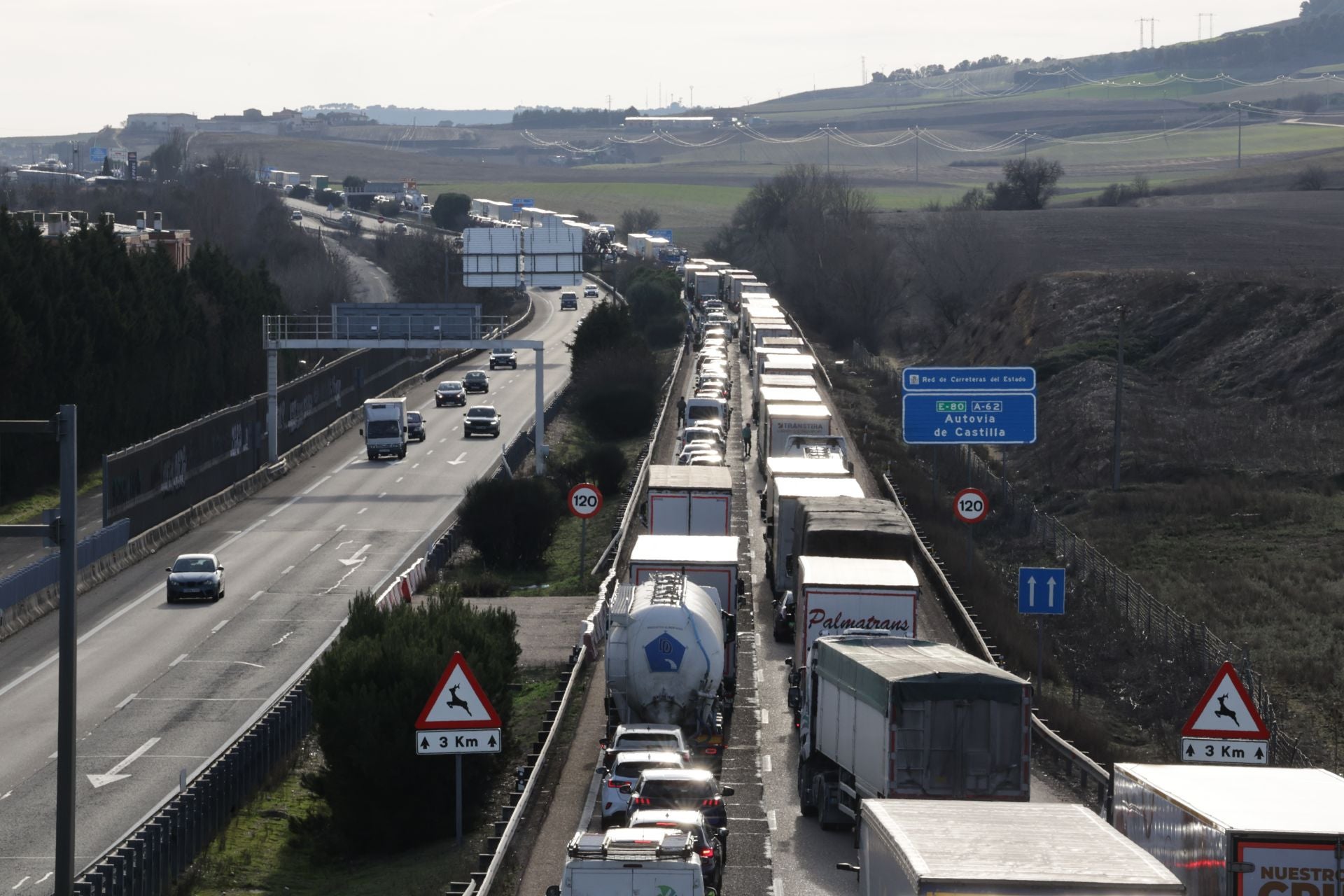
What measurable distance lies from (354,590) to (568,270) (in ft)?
130

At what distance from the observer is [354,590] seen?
152 feet

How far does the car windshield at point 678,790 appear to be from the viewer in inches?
796

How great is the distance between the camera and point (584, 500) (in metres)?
39.3

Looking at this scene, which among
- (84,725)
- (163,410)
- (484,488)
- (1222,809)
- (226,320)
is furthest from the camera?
(226,320)

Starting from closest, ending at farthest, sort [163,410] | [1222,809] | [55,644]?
[1222,809], [55,644], [163,410]

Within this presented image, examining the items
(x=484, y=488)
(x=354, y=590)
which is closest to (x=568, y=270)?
(x=484, y=488)

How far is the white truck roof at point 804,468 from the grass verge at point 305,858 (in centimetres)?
1500

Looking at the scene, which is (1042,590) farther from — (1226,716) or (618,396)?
(618,396)

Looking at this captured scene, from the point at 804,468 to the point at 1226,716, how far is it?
26127 millimetres

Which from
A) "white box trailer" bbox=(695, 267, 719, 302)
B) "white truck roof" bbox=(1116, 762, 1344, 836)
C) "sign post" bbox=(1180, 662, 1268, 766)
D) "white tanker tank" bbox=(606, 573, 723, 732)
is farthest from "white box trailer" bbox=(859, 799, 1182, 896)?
"white box trailer" bbox=(695, 267, 719, 302)

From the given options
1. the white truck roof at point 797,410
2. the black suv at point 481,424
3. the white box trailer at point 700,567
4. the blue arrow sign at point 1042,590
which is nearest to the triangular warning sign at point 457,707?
the white box trailer at point 700,567

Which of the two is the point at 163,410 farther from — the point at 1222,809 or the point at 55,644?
the point at 1222,809

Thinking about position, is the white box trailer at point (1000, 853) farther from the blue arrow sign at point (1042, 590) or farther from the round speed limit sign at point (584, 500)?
the round speed limit sign at point (584, 500)

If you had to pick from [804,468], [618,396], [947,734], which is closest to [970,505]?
[804,468]
